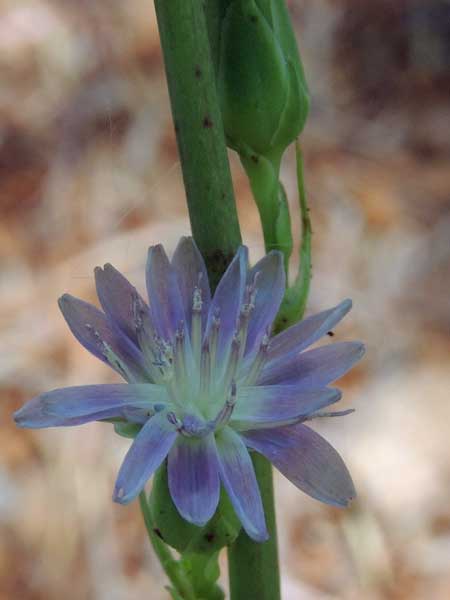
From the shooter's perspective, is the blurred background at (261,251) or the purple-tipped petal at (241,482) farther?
the blurred background at (261,251)

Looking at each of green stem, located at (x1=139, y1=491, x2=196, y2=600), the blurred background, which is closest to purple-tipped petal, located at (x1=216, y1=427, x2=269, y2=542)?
green stem, located at (x1=139, y1=491, x2=196, y2=600)

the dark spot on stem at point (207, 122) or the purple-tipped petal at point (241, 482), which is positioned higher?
the dark spot on stem at point (207, 122)

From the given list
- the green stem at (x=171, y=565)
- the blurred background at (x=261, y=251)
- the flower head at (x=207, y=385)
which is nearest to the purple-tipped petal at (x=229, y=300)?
the flower head at (x=207, y=385)

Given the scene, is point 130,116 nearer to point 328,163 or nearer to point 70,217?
point 70,217

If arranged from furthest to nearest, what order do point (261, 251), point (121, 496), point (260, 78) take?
point (261, 251)
point (260, 78)
point (121, 496)

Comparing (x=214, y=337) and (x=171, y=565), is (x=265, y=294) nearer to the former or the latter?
(x=214, y=337)

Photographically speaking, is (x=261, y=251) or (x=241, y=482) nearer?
(x=241, y=482)

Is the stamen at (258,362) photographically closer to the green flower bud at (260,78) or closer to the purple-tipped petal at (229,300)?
the purple-tipped petal at (229,300)

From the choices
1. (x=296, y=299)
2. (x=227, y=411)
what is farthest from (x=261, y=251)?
(x=227, y=411)
